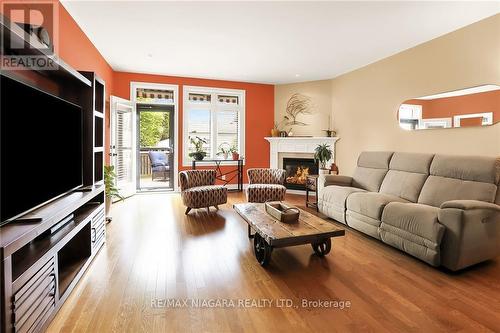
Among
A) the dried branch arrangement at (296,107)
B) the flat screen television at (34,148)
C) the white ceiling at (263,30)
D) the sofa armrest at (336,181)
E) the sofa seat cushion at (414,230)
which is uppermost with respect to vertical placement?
the white ceiling at (263,30)

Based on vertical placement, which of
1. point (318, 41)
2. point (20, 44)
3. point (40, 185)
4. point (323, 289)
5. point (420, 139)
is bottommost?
point (323, 289)

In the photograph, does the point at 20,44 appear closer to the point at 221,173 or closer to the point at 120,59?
the point at 120,59

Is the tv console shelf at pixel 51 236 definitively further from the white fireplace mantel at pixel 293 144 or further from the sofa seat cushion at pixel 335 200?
the white fireplace mantel at pixel 293 144

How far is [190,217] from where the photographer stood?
168 inches

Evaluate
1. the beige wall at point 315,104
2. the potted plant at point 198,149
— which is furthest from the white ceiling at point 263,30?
the potted plant at point 198,149

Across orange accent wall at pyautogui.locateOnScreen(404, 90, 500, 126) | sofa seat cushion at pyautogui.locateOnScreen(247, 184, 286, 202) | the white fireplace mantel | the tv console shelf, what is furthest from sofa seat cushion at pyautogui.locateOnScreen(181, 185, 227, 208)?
orange accent wall at pyautogui.locateOnScreen(404, 90, 500, 126)

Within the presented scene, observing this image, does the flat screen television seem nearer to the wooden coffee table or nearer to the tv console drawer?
the tv console drawer

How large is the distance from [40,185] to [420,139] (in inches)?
178

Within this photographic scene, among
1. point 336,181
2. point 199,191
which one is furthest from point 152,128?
point 336,181

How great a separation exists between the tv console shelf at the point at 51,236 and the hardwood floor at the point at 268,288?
178 mm

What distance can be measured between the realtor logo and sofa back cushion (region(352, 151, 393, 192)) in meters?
4.02

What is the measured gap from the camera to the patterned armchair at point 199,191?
4.32m

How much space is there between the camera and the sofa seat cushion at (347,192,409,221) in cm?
319

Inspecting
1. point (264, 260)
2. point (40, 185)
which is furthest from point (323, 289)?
point (40, 185)
